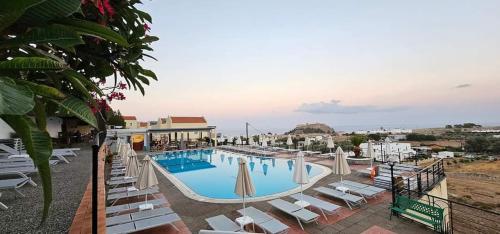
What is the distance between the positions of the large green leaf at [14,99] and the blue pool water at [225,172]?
1019 cm

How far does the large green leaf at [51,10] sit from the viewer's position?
737 millimetres

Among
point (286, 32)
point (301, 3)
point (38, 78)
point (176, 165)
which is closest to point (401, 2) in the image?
point (301, 3)

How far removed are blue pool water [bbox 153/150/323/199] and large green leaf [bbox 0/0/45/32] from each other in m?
10.1

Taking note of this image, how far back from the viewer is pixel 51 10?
750 mm

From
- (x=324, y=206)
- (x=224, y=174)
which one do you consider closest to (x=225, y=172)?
(x=224, y=174)

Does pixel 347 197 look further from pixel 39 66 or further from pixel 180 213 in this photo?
pixel 39 66

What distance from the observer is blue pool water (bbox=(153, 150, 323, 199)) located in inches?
462

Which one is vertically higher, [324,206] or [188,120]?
[188,120]

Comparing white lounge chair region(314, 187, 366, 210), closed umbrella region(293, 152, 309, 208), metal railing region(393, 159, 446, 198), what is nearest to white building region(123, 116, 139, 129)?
closed umbrella region(293, 152, 309, 208)

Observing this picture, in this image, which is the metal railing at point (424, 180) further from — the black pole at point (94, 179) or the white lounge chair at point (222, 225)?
the black pole at point (94, 179)

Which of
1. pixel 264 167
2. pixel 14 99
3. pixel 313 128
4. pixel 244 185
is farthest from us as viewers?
pixel 313 128

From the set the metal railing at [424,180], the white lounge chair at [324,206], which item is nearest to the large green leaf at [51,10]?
the white lounge chair at [324,206]

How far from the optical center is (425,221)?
20.7ft

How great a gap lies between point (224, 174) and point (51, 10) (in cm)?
1479
